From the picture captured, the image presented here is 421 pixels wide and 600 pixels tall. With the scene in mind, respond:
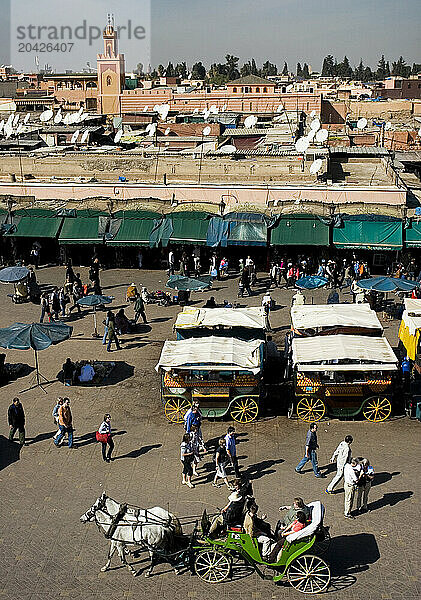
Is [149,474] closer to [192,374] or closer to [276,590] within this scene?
[192,374]

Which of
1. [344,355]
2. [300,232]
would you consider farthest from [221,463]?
Result: [300,232]

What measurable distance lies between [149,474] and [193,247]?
50.7 feet

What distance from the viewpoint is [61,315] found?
22281 mm

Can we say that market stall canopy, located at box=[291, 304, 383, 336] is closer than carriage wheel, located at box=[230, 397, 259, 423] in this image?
No

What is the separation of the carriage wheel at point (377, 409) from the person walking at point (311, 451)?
2.53 m

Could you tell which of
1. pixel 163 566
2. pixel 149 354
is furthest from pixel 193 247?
pixel 163 566

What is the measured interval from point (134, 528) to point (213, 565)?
127cm

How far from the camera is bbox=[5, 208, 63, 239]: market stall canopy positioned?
90.1ft

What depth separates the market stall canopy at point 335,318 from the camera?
16.8 metres

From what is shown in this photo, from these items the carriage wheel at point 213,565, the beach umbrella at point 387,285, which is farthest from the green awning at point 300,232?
the carriage wheel at point 213,565

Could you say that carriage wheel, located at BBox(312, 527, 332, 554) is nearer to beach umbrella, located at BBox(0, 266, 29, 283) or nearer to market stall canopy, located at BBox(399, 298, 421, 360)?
market stall canopy, located at BBox(399, 298, 421, 360)

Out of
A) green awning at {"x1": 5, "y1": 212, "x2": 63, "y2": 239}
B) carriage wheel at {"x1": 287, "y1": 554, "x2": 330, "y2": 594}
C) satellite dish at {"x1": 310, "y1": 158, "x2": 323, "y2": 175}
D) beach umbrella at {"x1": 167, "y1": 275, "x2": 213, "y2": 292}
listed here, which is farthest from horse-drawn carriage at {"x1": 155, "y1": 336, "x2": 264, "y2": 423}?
satellite dish at {"x1": 310, "y1": 158, "x2": 323, "y2": 175}

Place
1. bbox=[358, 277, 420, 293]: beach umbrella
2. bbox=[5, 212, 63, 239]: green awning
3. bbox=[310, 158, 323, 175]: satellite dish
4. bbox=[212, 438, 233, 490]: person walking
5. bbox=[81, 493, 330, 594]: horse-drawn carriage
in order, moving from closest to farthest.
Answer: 1. bbox=[81, 493, 330, 594]: horse-drawn carriage
2. bbox=[212, 438, 233, 490]: person walking
3. bbox=[358, 277, 420, 293]: beach umbrella
4. bbox=[5, 212, 63, 239]: green awning
5. bbox=[310, 158, 323, 175]: satellite dish

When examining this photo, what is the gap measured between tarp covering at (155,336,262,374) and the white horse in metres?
4.90
